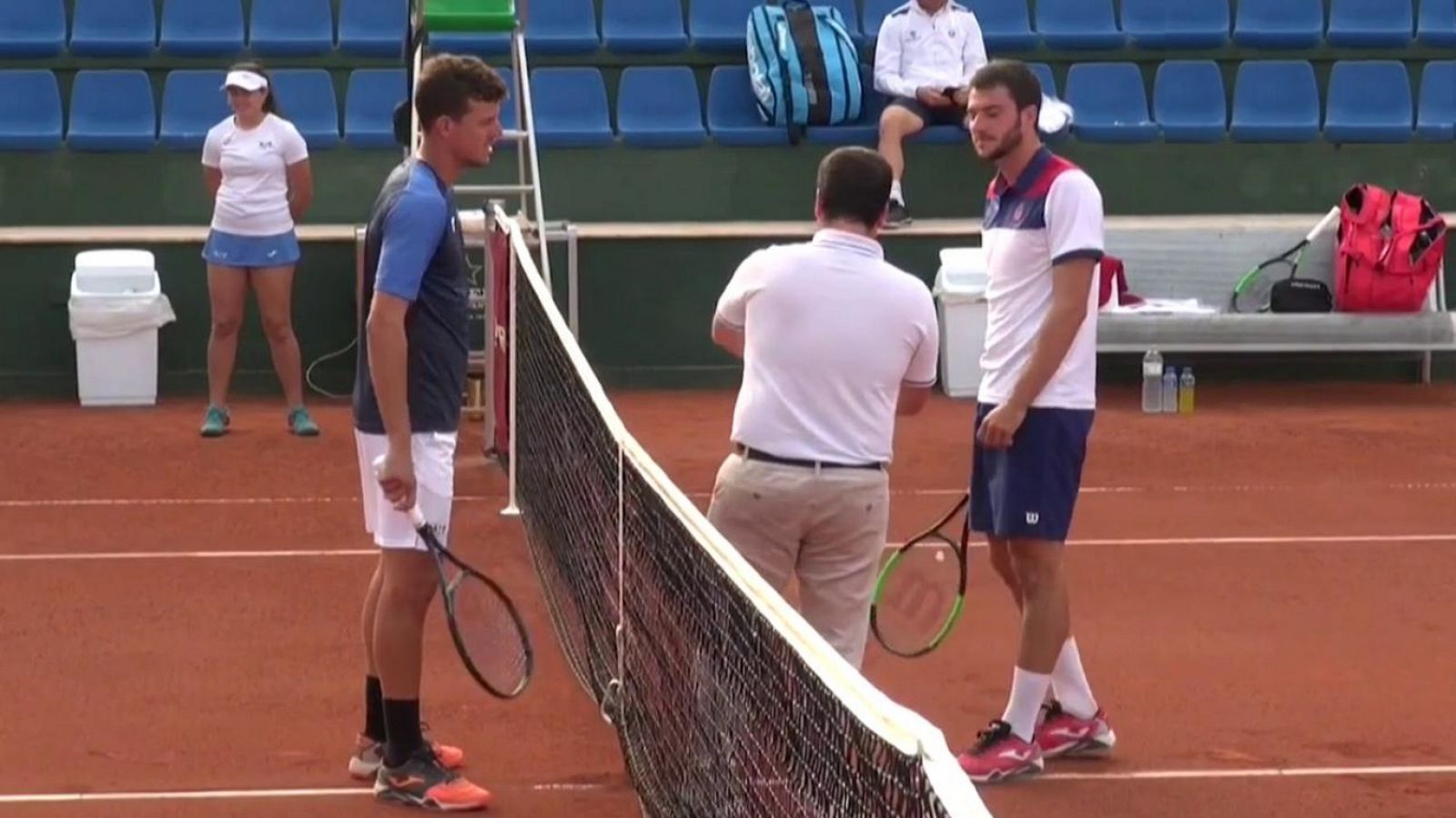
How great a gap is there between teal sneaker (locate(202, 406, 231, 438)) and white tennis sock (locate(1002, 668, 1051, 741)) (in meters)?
7.05

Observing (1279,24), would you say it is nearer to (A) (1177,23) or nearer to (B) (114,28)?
(A) (1177,23)

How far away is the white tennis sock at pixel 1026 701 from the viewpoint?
5.94 metres

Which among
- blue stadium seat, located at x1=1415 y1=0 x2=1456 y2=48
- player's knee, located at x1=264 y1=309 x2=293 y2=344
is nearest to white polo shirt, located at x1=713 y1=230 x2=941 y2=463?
player's knee, located at x1=264 y1=309 x2=293 y2=344

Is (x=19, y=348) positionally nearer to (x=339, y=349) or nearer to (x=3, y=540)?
(x=339, y=349)

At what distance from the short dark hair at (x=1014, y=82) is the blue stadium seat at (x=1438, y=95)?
10.2 m

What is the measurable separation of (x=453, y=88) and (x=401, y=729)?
61.0 inches

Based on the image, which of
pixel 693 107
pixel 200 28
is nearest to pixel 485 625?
pixel 693 107

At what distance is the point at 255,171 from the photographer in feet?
39.3

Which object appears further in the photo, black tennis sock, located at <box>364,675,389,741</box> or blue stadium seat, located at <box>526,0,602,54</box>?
blue stadium seat, located at <box>526,0,602,54</box>

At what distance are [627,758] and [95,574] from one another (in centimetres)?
374

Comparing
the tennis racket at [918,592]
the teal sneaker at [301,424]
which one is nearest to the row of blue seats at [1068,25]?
the teal sneaker at [301,424]

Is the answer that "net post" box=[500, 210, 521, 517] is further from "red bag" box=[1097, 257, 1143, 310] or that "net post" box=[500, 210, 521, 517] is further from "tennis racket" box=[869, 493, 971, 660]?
"red bag" box=[1097, 257, 1143, 310]

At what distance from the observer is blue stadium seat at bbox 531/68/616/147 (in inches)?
591

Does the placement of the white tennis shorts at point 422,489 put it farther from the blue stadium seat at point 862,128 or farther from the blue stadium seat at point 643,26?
the blue stadium seat at point 643,26
